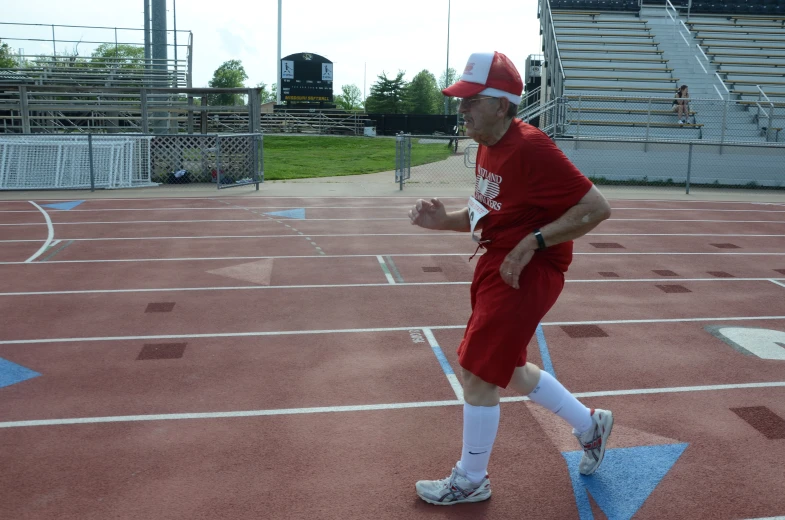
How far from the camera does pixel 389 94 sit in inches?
2995

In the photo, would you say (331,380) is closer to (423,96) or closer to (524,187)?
(524,187)

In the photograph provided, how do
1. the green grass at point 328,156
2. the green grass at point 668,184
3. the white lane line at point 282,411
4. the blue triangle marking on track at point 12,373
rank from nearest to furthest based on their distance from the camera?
the white lane line at point 282,411 < the blue triangle marking on track at point 12,373 < the green grass at point 668,184 < the green grass at point 328,156

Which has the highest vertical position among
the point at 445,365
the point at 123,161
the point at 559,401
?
the point at 123,161

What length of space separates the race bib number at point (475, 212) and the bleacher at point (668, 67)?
60.4 feet

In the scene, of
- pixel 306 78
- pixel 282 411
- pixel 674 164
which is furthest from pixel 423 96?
pixel 282 411

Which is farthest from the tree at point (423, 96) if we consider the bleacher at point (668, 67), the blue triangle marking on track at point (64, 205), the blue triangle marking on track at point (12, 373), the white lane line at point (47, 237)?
the blue triangle marking on track at point (12, 373)

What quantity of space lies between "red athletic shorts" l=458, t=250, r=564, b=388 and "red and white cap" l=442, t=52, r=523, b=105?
734 mm

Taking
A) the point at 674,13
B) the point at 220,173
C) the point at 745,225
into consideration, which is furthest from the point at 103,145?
the point at 674,13

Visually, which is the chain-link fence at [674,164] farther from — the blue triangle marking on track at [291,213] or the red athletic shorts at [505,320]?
the red athletic shorts at [505,320]

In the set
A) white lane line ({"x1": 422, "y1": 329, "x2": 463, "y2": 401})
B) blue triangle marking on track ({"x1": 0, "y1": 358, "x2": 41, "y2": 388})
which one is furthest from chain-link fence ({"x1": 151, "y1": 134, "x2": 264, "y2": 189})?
blue triangle marking on track ({"x1": 0, "y1": 358, "x2": 41, "y2": 388})

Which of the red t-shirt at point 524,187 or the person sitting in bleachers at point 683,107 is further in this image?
the person sitting in bleachers at point 683,107

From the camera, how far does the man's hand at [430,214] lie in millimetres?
3693

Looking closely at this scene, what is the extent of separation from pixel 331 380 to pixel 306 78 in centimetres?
4961

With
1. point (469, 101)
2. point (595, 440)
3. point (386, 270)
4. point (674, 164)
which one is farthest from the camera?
point (674, 164)
